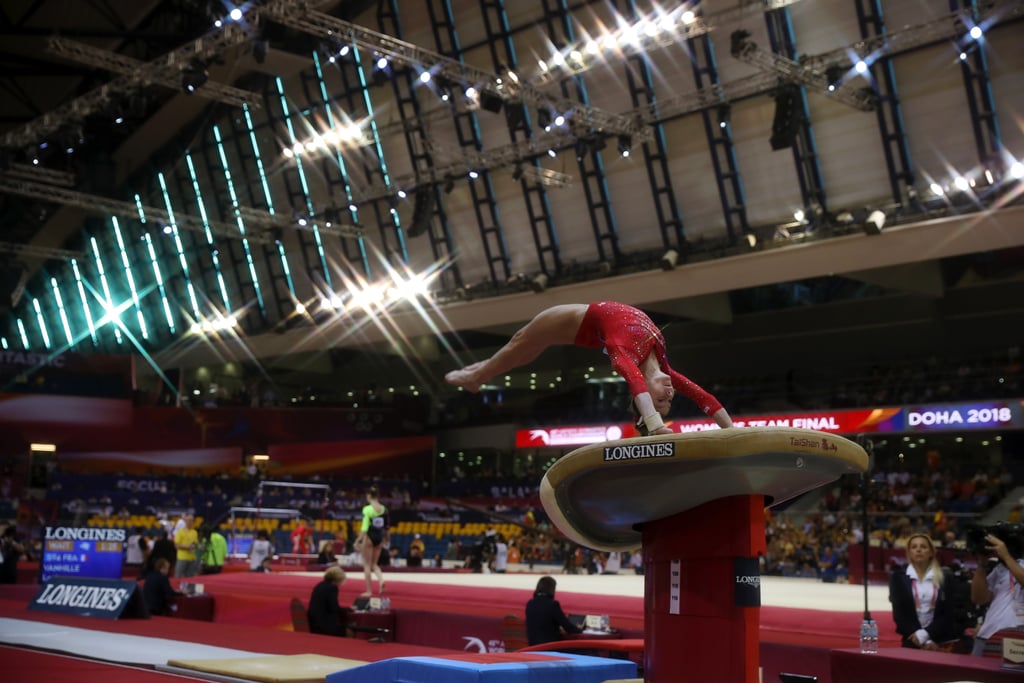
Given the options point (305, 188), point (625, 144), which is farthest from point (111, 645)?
point (305, 188)

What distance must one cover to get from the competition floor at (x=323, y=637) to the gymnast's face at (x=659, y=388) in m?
2.72

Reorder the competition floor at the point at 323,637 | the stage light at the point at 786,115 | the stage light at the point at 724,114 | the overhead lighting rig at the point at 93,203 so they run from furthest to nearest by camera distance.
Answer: the overhead lighting rig at the point at 93,203 → the stage light at the point at 724,114 → the stage light at the point at 786,115 → the competition floor at the point at 323,637

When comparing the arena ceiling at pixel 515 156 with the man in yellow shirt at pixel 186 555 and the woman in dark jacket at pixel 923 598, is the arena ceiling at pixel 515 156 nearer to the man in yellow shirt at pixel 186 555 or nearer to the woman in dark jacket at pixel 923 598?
the man in yellow shirt at pixel 186 555

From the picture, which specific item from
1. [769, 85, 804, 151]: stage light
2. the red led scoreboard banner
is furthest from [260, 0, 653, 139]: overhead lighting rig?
the red led scoreboard banner

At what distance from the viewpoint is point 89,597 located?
9602mm

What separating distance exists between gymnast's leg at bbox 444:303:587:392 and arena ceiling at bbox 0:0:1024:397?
14222 millimetres

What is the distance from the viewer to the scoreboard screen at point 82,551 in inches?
523

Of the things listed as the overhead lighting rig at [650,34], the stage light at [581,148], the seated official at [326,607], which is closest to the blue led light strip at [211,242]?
the stage light at [581,148]

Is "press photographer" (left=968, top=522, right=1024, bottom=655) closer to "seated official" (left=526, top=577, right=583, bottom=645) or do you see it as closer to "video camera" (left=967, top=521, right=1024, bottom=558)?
"video camera" (left=967, top=521, right=1024, bottom=558)

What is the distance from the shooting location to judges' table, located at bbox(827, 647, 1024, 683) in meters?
4.96

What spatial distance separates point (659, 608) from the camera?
3.70 meters

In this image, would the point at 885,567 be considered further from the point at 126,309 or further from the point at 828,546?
the point at 126,309

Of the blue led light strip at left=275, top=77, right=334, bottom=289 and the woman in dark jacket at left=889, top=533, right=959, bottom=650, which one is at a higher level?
the blue led light strip at left=275, top=77, right=334, bottom=289

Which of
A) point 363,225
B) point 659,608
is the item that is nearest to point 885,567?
point 659,608
